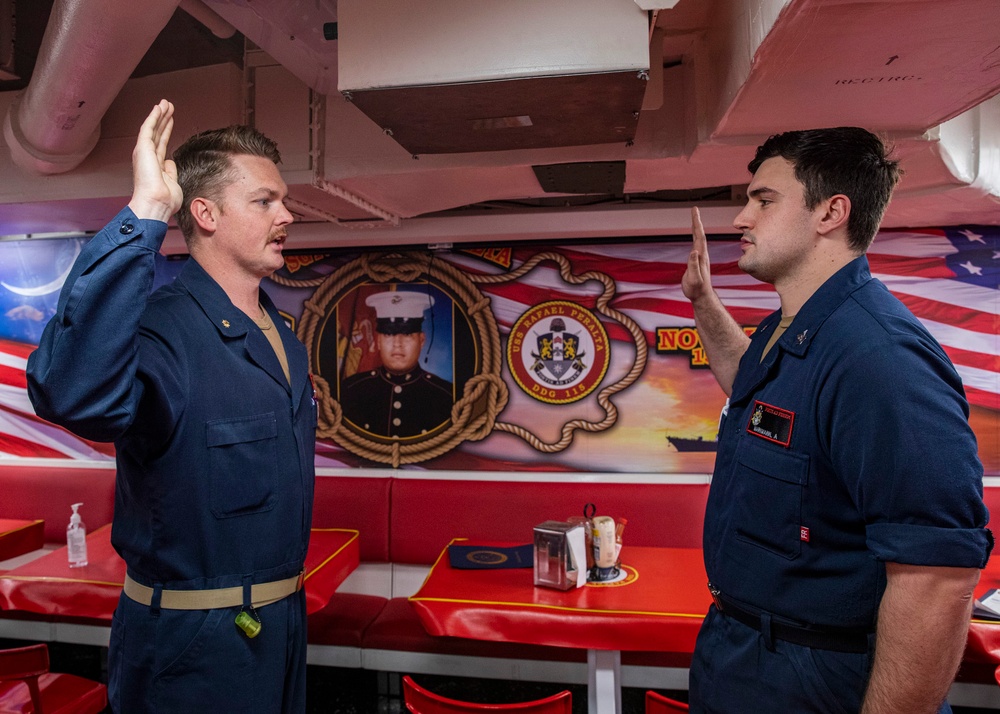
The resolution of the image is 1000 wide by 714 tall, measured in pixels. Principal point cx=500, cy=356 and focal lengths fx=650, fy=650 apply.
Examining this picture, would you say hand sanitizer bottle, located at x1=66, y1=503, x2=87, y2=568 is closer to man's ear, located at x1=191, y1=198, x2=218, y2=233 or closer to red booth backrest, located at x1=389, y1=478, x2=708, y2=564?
red booth backrest, located at x1=389, y1=478, x2=708, y2=564

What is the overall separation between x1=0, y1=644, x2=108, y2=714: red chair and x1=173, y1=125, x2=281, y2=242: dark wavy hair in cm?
127

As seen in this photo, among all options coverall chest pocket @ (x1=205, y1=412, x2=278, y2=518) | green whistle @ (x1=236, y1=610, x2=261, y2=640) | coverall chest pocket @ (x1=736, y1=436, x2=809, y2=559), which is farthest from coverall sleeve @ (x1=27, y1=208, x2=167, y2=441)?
coverall chest pocket @ (x1=736, y1=436, x2=809, y2=559)

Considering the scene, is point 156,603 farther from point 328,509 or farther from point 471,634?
point 328,509

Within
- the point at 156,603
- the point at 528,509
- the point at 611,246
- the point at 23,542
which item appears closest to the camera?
the point at 156,603

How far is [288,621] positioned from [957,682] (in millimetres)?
2886

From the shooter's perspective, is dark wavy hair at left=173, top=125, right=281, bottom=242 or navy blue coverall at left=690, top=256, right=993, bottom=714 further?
dark wavy hair at left=173, top=125, right=281, bottom=242

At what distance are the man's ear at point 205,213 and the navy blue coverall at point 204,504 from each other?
99 mm

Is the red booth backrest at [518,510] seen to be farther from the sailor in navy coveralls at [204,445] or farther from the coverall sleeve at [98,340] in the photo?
the coverall sleeve at [98,340]

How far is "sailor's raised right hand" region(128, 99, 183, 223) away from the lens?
3.76 ft

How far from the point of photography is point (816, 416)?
1.16 metres

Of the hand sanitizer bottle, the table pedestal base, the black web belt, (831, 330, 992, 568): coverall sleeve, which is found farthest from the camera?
the hand sanitizer bottle

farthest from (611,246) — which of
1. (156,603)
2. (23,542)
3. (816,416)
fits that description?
(23,542)

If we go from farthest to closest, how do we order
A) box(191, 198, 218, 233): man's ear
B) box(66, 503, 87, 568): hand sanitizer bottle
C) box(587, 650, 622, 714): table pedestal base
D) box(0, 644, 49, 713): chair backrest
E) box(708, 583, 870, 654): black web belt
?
1. box(66, 503, 87, 568): hand sanitizer bottle
2. box(587, 650, 622, 714): table pedestal base
3. box(0, 644, 49, 713): chair backrest
4. box(191, 198, 218, 233): man's ear
5. box(708, 583, 870, 654): black web belt

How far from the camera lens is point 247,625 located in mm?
1366
